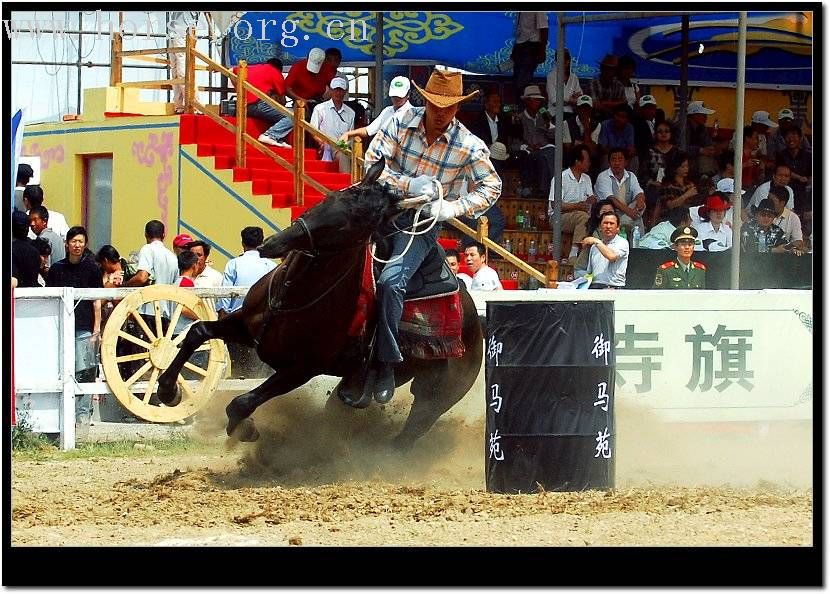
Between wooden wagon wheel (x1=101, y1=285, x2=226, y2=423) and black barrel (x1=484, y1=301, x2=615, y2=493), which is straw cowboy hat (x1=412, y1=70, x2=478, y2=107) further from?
wooden wagon wheel (x1=101, y1=285, x2=226, y2=423)

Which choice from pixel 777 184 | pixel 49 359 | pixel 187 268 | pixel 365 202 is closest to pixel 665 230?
pixel 777 184

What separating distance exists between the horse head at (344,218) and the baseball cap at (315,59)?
27.9ft

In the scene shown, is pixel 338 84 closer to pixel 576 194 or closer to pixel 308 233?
pixel 576 194

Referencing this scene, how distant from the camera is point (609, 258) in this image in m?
13.4

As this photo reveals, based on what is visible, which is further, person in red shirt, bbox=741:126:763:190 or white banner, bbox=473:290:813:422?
person in red shirt, bbox=741:126:763:190

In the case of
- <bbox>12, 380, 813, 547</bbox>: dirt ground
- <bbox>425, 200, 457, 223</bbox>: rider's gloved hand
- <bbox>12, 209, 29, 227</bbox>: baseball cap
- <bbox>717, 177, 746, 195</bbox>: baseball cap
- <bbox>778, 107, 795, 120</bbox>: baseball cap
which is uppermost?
<bbox>778, 107, 795, 120</bbox>: baseball cap

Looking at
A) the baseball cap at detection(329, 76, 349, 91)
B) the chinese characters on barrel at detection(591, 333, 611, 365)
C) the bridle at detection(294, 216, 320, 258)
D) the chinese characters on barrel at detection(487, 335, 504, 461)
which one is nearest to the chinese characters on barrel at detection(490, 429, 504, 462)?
the chinese characters on barrel at detection(487, 335, 504, 461)

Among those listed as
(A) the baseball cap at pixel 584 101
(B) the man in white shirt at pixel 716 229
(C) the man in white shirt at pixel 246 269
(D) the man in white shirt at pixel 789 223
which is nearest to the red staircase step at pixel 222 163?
(A) the baseball cap at pixel 584 101

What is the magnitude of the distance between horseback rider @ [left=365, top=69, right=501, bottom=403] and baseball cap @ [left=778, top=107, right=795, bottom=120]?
9.75 meters

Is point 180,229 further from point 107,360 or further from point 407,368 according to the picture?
point 407,368

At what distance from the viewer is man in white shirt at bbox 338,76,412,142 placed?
1498 cm

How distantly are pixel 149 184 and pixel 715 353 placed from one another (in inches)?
338

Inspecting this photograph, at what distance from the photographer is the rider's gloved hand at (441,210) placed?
30.1ft

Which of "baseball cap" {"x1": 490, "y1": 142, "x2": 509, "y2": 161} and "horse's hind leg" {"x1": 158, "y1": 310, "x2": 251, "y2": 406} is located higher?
"baseball cap" {"x1": 490, "y1": 142, "x2": 509, "y2": 161}
